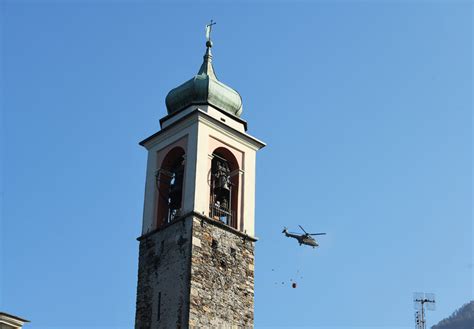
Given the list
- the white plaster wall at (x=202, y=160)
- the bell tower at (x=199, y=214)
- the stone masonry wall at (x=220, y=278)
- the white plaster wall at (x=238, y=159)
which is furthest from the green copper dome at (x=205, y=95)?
the stone masonry wall at (x=220, y=278)

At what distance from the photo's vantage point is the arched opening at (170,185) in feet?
100

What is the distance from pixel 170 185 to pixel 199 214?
8.83 feet

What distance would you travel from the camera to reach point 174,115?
104 ft

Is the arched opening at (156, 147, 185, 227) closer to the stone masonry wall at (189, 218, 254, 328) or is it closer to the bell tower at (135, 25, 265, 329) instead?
the bell tower at (135, 25, 265, 329)

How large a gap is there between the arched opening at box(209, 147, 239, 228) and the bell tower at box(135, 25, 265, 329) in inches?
1.1

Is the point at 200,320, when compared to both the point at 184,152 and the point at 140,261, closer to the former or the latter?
the point at 140,261

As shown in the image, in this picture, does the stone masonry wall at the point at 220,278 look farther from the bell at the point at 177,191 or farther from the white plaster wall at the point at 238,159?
the bell at the point at 177,191

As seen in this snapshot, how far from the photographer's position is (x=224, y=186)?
100ft

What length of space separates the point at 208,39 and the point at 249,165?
500 cm

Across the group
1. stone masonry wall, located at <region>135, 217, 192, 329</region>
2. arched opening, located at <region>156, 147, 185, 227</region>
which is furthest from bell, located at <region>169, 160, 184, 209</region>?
stone masonry wall, located at <region>135, 217, 192, 329</region>

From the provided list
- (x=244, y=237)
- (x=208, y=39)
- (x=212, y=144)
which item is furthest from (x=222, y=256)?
(x=208, y=39)

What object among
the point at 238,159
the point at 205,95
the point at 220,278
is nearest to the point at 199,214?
the point at 220,278

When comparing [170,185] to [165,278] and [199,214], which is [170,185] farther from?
[165,278]

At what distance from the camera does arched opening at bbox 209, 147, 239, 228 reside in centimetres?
3025
